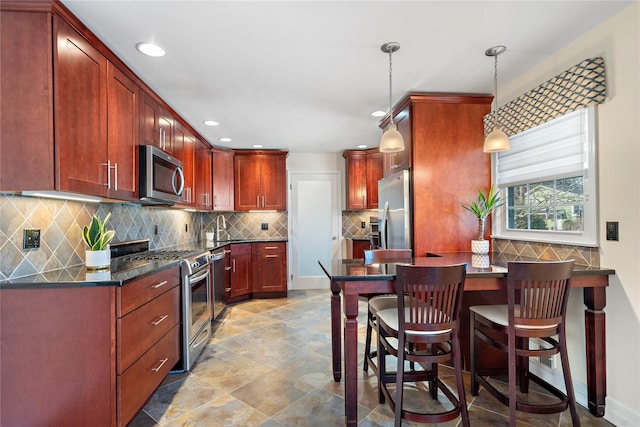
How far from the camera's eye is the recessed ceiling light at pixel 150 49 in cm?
205

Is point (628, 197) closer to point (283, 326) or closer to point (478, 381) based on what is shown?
point (478, 381)

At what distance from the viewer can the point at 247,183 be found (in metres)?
5.05

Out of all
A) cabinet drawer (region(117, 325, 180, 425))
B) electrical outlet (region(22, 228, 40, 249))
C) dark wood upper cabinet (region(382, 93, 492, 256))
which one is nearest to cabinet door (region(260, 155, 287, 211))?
dark wood upper cabinet (region(382, 93, 492, 256))

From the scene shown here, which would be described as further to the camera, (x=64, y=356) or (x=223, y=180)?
(x=223, y=180)

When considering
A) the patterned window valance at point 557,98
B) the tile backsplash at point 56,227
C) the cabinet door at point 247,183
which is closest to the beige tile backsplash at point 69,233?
the tile backsplash at point 56,227

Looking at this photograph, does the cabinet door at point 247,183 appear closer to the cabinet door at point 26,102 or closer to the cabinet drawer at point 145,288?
the cabinet drawer at point 145,288

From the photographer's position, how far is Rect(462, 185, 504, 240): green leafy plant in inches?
107

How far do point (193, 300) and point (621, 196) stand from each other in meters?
3.05

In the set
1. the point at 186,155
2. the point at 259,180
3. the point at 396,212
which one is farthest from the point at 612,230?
the point at 259,180

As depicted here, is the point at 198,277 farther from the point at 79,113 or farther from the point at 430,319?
the point at 430,319

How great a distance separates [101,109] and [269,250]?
3.21m

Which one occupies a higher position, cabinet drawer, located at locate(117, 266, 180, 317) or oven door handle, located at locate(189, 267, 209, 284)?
cabinet drawer, located at locate(117, 266, 180, 317)

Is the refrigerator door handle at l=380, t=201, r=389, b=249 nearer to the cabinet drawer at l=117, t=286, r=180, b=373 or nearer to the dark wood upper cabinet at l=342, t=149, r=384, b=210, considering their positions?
the dark wood upper cabinet at l=342, t=149, r=384, b=210

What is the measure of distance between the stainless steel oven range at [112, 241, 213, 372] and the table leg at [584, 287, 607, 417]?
277cm
